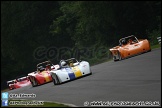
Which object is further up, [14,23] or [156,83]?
[14,23]

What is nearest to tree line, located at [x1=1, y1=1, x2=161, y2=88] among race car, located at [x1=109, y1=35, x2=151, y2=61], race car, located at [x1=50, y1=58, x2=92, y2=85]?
race car, located at [x1=109, y1=35, x2=151, y2=61]

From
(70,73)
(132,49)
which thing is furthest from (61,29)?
(70,73)

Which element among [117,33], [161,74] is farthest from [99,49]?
[161,74]

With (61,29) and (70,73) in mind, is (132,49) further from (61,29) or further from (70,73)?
(61,29)

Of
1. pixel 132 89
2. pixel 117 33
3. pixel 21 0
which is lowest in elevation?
pixel 132 89

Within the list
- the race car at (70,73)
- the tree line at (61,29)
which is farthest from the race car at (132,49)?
the tree line at (61,29)

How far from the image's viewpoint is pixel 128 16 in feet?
130

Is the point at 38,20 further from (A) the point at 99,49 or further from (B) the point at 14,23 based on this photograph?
(A) the point at 99,49

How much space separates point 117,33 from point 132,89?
3108 cm

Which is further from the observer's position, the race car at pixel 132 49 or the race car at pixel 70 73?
the race car at pixel 132 49

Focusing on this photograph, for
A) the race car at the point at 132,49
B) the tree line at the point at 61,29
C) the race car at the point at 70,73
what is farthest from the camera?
the tree line at the point at 61,29

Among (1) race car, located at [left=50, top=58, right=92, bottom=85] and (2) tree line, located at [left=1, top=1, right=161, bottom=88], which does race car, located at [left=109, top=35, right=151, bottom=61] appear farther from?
(2) tree line, located at [left=1, top=1, right=161, bottom=88]

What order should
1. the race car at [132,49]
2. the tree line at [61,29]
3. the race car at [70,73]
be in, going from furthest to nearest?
the tree line at [61,29] → the race car at [132,49] → the race car at [70,73]

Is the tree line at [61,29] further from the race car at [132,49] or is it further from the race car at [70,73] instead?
the race car at [70,73]
